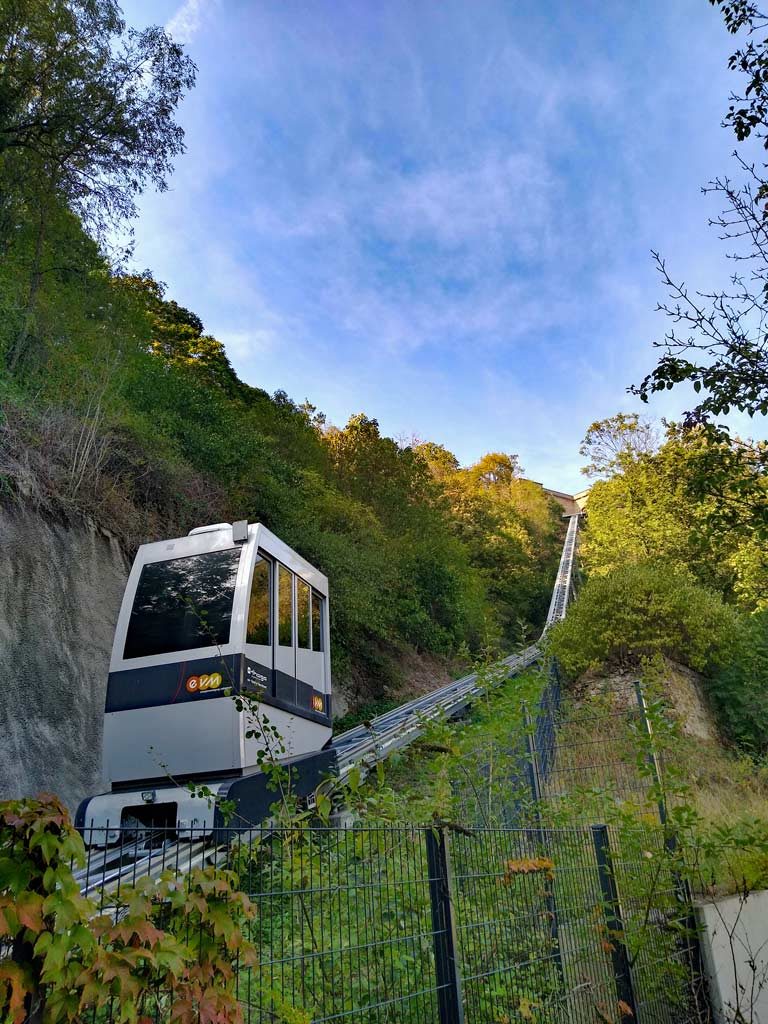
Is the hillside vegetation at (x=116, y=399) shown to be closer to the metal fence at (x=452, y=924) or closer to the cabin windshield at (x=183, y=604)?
the cabin windshield at (x=183, y=604)

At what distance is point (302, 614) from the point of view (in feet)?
25.8

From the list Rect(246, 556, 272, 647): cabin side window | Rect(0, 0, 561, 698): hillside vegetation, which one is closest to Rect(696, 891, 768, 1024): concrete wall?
Rect(246, 556, 272, 647): cabin side window

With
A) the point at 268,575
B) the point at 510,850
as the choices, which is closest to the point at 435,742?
the point at 510,850

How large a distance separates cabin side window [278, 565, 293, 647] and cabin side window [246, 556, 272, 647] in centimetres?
27

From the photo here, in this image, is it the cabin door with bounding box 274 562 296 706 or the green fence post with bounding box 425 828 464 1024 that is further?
the cabin door with bounding box 274 562 296 706

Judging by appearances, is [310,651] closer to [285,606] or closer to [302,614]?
[302,614]

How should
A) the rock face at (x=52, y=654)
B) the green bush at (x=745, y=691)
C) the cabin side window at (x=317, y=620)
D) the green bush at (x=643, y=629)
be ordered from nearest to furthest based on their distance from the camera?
the cabin side window at (x=317, y=620), the rock face at (x=52, y=654), the green bush at (x=745, y=691), the green bush at (x=643, y=629)

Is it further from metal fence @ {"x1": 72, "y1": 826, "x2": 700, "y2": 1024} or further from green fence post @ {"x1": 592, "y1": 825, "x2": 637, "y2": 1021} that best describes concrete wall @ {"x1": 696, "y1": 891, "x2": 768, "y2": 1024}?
green fence post @ {"x1": 592, "y1": 825, "x2": 637, "y2": 1021}

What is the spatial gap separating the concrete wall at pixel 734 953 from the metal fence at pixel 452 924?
0.25 m

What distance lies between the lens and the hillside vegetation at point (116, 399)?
37.9 feet

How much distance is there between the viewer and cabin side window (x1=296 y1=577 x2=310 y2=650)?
25.2 ft

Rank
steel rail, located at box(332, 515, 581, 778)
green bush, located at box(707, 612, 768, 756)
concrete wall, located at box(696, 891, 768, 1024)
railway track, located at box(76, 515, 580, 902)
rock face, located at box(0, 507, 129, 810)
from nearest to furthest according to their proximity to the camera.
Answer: railway track, located at box(76, 515, 580, 902) < concrete wall, located at box(696, 891, 768, 1024) < steel rail, located at box(332, 515, 581, 778) < rock face, located at box(0, 507, 129, 810) < green bush, located at box(707, 612, 768, 756)

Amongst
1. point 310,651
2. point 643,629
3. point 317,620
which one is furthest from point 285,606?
point 643,629

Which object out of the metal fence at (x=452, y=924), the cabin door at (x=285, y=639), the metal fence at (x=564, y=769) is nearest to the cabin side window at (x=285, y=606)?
the cabin door at (x=285, y=639)
